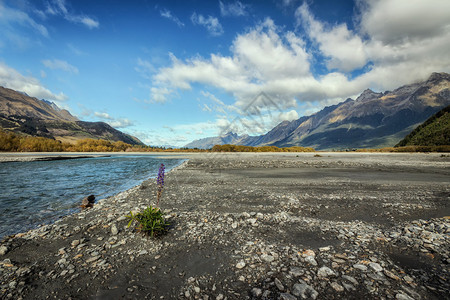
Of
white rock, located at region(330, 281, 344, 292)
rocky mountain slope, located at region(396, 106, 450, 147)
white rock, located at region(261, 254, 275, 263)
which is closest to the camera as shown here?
white rock, located at region(330, 281, 344, 292)

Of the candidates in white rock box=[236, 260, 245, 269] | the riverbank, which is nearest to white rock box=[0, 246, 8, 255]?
the riverbank

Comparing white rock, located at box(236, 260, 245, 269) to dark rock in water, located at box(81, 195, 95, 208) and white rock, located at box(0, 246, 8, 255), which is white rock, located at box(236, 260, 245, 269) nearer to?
white rock, located at box(0, 246, 8, 255)

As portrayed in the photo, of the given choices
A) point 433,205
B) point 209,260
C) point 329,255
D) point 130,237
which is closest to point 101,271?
point 130,237

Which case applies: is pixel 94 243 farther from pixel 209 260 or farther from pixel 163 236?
pixel 209 260

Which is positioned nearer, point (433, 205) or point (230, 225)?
point (230, 225)

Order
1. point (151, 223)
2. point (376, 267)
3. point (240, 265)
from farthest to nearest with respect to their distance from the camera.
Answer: point (151, 223) < point (240, 265) < point (376, 267)

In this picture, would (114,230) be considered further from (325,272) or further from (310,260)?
(325,272)

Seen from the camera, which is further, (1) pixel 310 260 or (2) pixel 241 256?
(2) pixel 241 256

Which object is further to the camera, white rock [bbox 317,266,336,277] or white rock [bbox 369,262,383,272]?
white rock [bbox 369,262,383,272]

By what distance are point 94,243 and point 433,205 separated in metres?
14.9

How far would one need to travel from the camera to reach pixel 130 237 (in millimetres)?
6211

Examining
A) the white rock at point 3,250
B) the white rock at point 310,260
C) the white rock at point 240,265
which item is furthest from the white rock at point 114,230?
the white rock at point 310,260

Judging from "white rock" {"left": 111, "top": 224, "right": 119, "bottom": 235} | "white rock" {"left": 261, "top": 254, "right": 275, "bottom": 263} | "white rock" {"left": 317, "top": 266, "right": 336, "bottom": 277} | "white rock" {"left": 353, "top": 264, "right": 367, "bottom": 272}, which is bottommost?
"white rock" {"left": 111, "top": 224, "right": 119, "bottom": 235}

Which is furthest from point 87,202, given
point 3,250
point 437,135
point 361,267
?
point 437,135
